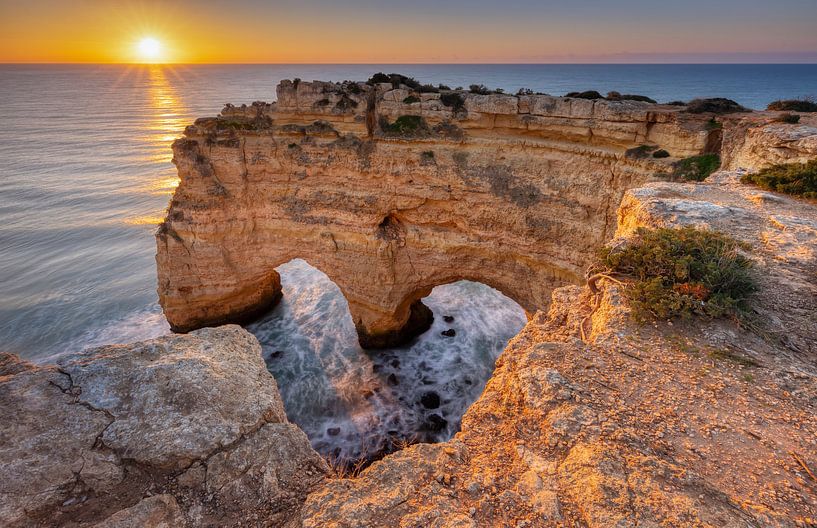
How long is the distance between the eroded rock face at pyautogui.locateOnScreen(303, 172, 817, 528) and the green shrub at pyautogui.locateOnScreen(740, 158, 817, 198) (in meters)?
3.75

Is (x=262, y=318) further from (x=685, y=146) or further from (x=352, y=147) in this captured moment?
(x=685, y=146)

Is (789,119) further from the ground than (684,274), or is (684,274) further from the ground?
(789,119)

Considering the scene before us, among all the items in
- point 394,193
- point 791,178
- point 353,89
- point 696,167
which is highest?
point 353,89

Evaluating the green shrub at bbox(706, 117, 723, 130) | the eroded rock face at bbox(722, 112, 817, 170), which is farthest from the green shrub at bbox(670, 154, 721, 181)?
the green shrub at bbox(706, 117, 723, 130)

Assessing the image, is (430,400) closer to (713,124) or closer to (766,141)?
(766,141)

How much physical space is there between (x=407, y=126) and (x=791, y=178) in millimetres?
10508

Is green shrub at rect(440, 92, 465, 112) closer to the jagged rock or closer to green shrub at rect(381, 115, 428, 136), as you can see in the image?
green shrub at rect(381, 115, 428, 136)

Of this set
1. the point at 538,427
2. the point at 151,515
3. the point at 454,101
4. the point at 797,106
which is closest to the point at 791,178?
the point at 797,106

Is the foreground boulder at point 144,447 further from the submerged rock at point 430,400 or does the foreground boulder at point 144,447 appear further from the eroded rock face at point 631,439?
the submerged rock at point 430,400

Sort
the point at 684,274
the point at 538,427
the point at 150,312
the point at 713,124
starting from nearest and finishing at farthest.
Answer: the point at 538,427, the point at 684,274, the point at 713,124, the point at 150,312

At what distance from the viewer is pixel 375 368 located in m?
15.9

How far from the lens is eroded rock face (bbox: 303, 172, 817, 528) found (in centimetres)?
288

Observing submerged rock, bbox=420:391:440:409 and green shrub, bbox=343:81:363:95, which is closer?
submerged rock, bbox=420:391:440:409

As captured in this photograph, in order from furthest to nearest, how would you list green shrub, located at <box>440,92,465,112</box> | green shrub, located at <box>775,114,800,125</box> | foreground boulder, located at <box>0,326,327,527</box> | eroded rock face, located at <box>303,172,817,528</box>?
1. green shrub, located at <box>440,92,465,112</box>
2. green shrub, located at <box>775,114,800,125</box>
3. foreground boulder, located at <box>0,326,327,527</box>
4. eroded rock face, located at <box>303,172,817,528</box>
